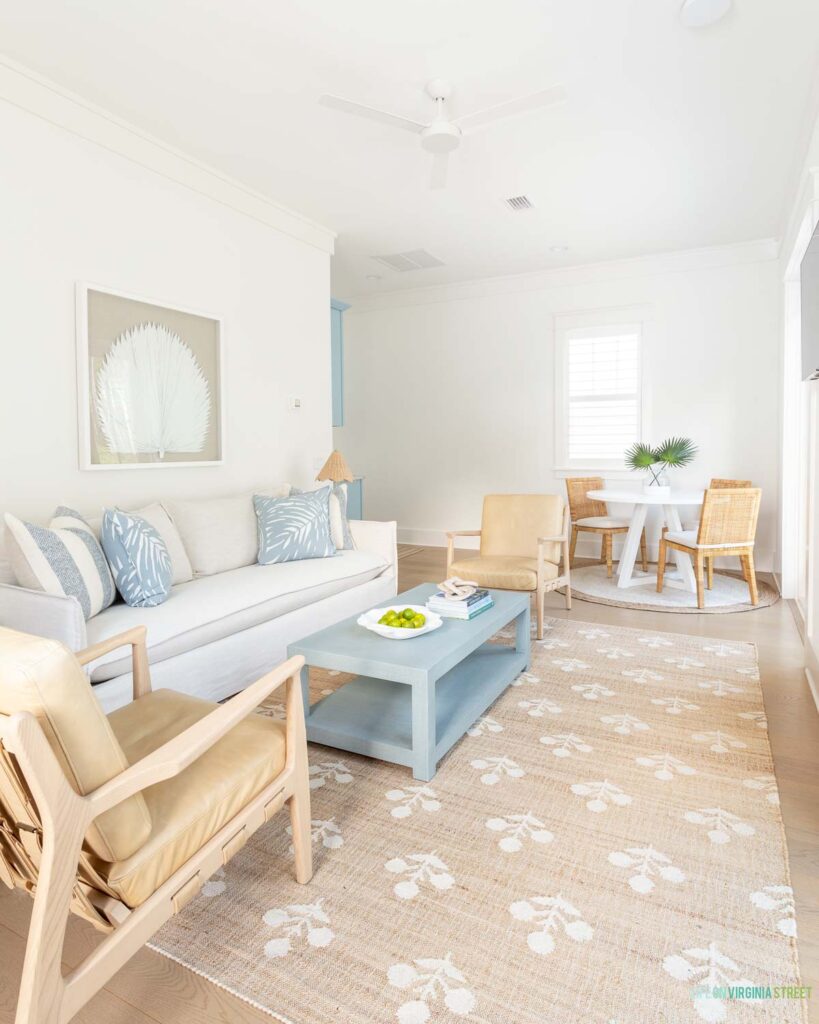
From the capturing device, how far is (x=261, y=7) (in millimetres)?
2566

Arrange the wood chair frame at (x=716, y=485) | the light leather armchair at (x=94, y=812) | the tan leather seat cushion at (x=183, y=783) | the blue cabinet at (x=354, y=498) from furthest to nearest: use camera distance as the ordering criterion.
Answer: the blue cabinet at (x=354, y=498), the wood chair frame at (x=716, y=485), the tan leather seat cushion at (x=183, y=783), the light leather armchair at (x=94, y=812)

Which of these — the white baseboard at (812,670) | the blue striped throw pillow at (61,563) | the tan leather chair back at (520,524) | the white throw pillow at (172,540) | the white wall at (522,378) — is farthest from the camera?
the white wall at (522,378)

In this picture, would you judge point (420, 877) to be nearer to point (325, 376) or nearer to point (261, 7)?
point (261, 7)

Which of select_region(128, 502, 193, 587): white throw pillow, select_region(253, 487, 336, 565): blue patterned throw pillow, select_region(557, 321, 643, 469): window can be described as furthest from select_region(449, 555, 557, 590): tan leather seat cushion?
select_region(557, 321, 643, 469): window

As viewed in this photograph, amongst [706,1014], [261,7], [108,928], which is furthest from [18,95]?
[706,1014]

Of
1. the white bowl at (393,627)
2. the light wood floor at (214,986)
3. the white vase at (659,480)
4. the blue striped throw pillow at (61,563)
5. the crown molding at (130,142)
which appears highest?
the crown molding at (130,142)

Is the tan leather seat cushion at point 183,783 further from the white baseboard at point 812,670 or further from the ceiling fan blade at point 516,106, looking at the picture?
the ceiling fan blade at point 516,106

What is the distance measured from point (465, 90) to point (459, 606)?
2.51 meters

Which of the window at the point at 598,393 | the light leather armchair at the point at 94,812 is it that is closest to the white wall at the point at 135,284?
the light leather armchair at the point at 94,812

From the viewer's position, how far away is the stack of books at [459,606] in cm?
281

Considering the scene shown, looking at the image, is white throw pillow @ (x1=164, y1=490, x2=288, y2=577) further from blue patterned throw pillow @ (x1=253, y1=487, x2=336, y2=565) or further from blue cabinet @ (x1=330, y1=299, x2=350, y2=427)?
blue cabinet @ (x1=330, y1=299, x2=350, y2=427)

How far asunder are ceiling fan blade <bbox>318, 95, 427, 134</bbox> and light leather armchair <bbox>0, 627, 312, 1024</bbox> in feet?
8.08

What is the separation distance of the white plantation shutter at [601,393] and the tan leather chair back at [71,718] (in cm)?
585

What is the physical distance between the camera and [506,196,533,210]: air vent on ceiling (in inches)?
179
